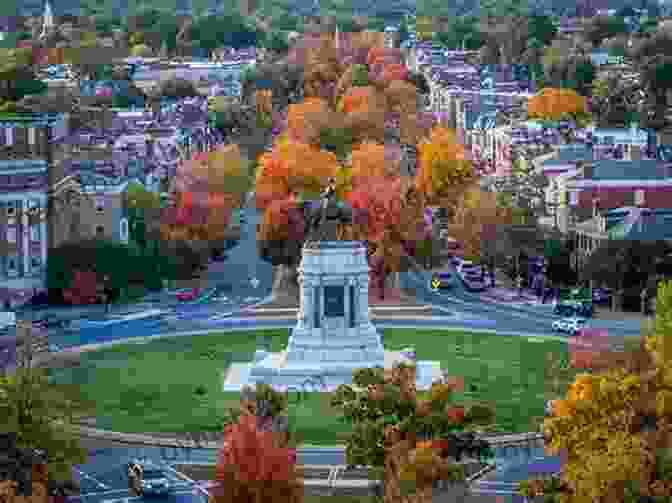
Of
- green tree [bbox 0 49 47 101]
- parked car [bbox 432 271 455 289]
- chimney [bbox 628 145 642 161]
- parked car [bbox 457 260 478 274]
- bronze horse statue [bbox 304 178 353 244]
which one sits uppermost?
bronze horse statue [bbox 304 178 353 244]

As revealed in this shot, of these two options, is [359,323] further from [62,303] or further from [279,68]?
[279,68]

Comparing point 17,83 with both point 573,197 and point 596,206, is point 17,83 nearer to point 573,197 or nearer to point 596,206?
point 573,197

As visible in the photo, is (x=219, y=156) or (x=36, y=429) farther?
(x=219, y=156)

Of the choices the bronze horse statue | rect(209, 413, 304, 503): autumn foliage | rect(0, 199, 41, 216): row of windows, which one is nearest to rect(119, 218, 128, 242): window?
rect(0, 199, 41, 216): row of windows

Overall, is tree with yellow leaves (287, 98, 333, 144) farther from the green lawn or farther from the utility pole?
the utility pole

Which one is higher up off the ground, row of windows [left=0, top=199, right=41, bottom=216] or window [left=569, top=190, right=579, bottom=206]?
row of windows [left=0, top=199, right=41, bottom=216]

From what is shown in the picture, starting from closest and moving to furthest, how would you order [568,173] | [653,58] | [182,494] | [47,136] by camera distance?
[182,494] < [47,136] < [568,173] < [653,58]

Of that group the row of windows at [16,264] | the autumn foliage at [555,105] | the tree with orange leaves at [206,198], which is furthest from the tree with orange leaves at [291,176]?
the autumn foliage at [555,105]

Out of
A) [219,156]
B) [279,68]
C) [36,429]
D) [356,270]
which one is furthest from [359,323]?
[279,68]
